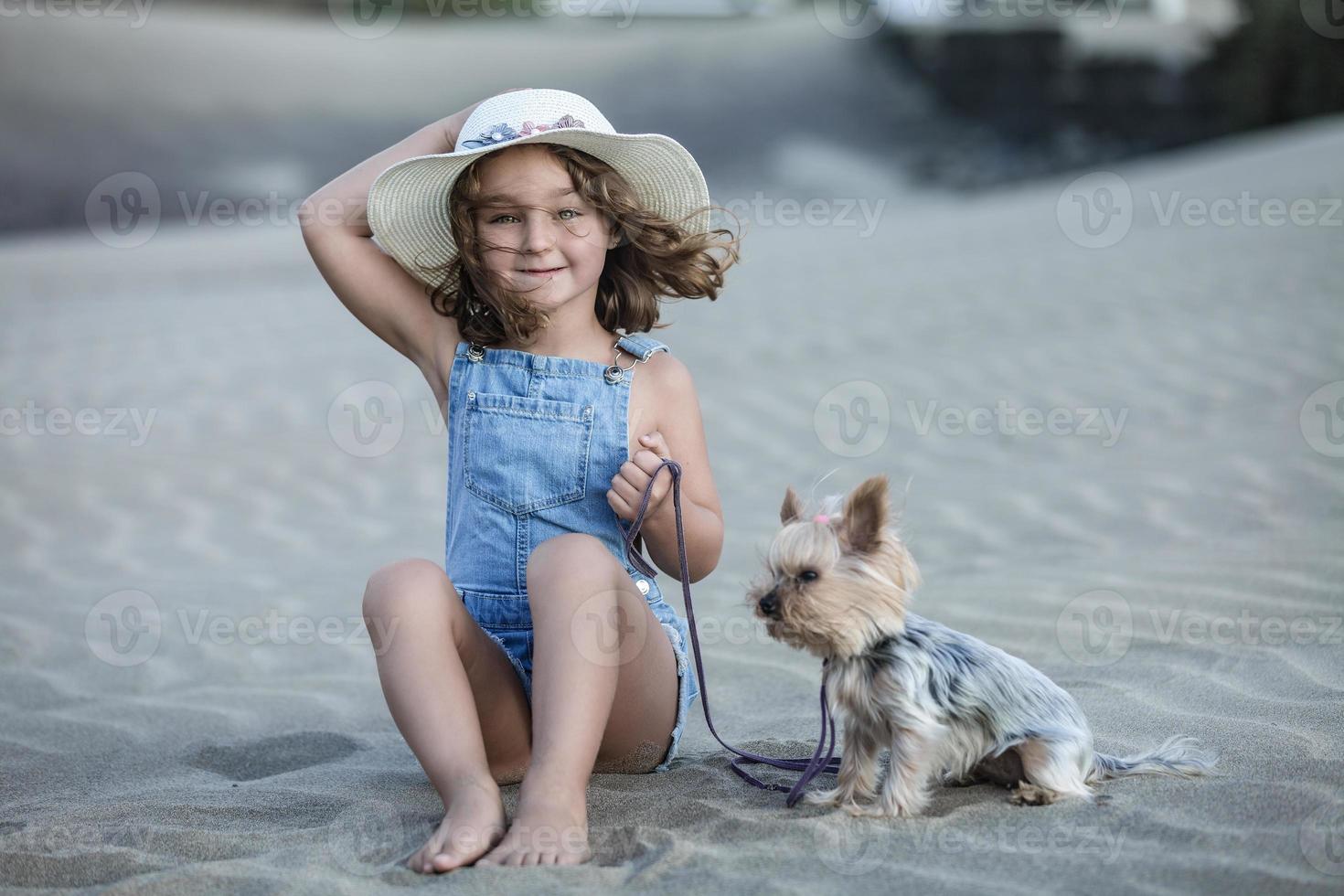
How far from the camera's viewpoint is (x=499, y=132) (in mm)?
2959

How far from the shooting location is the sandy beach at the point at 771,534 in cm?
248

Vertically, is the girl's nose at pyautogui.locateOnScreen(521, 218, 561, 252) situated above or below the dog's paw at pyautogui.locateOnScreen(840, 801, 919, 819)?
above

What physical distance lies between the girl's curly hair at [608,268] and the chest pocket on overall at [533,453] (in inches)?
7.9

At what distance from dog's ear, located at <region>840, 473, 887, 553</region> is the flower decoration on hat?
117cm

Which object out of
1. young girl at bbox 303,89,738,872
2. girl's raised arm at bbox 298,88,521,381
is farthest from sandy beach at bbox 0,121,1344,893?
girl's raised arm at bbox 298,88,521,381

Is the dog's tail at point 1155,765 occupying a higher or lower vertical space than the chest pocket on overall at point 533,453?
lower

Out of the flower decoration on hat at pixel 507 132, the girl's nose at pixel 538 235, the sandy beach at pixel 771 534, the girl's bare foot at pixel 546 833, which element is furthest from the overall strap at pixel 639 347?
the girl's bare foot at pixel 546 833

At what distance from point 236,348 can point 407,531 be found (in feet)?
13.5

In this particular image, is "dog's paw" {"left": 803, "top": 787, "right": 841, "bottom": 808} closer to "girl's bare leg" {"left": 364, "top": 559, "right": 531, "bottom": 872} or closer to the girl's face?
"girl's bare leg" {"left": 364, "top": 559, "right": 531, "bottom": 872}

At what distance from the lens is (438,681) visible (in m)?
2.64

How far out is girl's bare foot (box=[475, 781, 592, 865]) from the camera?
2395 millimetres

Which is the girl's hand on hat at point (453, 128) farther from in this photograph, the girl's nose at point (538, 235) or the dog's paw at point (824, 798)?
the dog's paw at point (824, 798)

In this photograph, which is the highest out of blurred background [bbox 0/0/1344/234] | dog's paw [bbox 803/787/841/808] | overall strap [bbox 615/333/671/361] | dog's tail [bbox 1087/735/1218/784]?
blurred background [bbox 0/0/1344/234]

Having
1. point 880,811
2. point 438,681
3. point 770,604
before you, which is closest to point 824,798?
point 880,811
